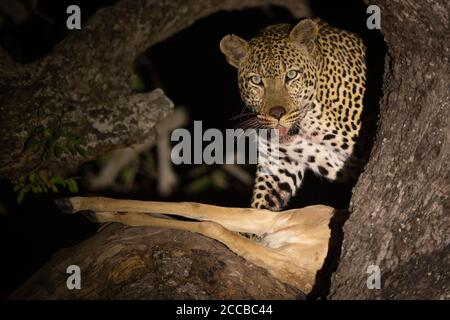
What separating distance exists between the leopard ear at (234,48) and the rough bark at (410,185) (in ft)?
6.76

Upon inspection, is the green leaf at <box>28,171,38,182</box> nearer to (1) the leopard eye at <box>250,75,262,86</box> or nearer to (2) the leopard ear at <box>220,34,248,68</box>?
(2) the leopard ear at <box>220,34,248,68</box>

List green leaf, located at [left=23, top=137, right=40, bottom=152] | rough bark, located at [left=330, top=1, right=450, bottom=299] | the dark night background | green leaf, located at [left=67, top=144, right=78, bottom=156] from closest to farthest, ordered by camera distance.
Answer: rough bark, located at [left=330, top=1, right=450, bottom=299]
green leaf, located at [left=23, top=137, right=40, bottom=152]
green leaf, located at [left=67, top=144, right=78, bottom=156]
the dark night background

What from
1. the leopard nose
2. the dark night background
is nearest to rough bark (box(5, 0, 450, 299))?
the leopard nose

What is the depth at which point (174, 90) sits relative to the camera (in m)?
8.68

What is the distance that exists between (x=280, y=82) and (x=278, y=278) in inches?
76.9

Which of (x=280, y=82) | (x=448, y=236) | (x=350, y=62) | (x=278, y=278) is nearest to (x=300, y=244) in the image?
(x=278, y=278)

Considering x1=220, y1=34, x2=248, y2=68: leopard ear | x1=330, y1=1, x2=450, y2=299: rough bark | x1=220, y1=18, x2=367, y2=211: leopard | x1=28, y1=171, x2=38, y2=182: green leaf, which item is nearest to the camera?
x1=330, y1=1, x2=450, y2=299: rough bark

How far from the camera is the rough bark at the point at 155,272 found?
3400 millimetres

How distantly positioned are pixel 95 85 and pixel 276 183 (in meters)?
1.76

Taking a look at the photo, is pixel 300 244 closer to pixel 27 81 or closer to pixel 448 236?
pixel 448 236

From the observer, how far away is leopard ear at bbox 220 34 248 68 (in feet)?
17.4

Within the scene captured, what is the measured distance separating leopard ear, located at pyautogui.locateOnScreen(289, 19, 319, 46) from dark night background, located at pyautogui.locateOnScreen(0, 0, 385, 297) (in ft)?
2.60

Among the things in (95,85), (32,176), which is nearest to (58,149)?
(32,176)

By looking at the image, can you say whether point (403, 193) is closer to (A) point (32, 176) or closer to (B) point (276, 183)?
(B) point (276, 183)
